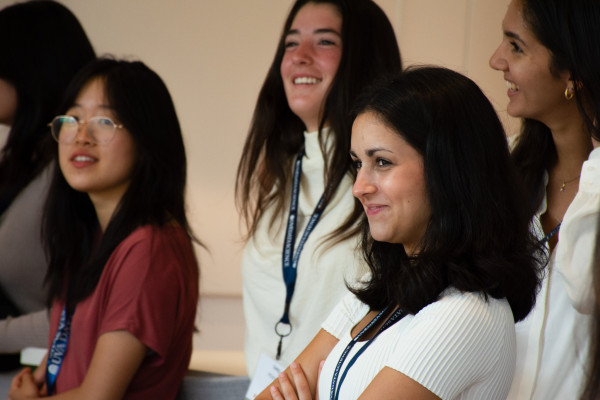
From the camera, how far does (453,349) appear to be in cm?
146

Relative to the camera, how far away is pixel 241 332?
17.9 ft

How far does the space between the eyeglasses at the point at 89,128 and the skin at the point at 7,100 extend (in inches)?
19.5

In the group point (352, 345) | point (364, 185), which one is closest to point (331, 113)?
point (364, 185)

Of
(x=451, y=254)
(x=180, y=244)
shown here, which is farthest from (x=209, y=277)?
(x=451, y=254)

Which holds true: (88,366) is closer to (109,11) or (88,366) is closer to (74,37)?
(74,37)

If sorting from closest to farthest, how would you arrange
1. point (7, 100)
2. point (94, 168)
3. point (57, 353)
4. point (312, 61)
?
point (57, 353) → point (94, 168) → point (312, 61) → point (7, 100)

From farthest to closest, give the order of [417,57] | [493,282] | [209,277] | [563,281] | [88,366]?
[209,277] → [417,57] → [88,366] → [563,281] → [493,282]

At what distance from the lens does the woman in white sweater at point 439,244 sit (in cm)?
147

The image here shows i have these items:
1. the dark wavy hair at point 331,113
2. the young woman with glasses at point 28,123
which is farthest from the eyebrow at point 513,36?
the young woman with glasses at point 28,123

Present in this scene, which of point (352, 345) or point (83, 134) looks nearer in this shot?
point (352, 345)

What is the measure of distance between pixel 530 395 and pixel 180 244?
1.17 m

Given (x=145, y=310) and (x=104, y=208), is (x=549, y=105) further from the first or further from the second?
(x=104, y=208)

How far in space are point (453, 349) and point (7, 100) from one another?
220cm

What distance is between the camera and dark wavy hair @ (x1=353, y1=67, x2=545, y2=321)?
1.53 meters
